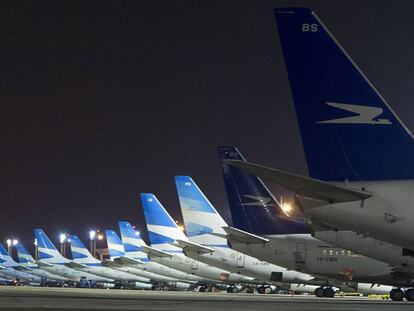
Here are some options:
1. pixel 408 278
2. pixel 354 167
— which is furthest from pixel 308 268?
pixel 354 167

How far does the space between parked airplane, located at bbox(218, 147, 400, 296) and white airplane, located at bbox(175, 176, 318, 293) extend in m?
4.72

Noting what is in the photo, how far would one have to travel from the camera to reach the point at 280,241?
38.9 m

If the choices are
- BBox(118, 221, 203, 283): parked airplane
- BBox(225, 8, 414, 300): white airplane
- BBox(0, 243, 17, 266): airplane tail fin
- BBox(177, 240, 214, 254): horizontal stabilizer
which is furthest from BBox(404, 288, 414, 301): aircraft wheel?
BBox(0, 243, 17, 266): airplane tail fin

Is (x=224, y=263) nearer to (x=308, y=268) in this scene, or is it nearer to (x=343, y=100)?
(x=308, y=268)

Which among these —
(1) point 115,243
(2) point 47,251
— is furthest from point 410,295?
(2) point 47,251

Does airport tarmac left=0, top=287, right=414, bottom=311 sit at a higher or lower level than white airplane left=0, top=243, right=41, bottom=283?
higher

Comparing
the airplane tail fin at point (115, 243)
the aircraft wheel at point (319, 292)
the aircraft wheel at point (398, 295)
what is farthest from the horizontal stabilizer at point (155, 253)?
the airplane tail fin at point (115, 243)

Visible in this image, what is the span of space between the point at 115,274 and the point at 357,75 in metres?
67.6

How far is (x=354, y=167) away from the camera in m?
14.8

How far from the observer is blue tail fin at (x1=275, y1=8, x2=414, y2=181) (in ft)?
48.4

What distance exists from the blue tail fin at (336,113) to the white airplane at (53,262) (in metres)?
75.5

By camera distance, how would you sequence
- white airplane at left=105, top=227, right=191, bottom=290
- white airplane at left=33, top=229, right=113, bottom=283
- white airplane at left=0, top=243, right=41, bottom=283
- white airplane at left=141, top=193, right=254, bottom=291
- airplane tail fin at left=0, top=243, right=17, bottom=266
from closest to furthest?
white airplane at left=141, top=193, right=254, bottom=291, white airplane at left=105, top=227, right=191, bottom=290, white airplane at left=33, top=229, right=113, bottom=283, white airplane at left=0, top=243, right=41, bottom=283, airplane tail fin at left=0, top=243, right=17, bottom=266

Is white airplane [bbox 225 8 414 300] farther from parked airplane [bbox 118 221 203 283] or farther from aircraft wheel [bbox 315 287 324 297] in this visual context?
parked airplane [bbox 118 221 203 283]

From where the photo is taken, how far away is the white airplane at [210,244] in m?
45.7
